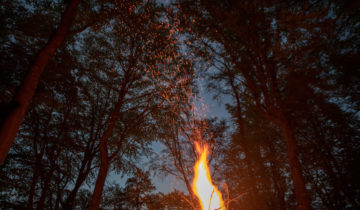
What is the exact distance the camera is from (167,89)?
9.42 meters

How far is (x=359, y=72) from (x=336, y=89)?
1.71m

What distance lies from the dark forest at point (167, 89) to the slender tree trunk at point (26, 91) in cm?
2

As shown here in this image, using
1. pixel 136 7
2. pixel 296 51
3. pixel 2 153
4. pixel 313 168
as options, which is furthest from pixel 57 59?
pixel 313 168

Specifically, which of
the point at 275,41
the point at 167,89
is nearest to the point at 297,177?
the point at 275,41

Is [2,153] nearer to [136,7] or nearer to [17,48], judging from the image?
[17,48]

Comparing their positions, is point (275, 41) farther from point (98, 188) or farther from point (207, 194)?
point (98, 188)

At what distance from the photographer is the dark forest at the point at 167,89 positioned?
17.4ft

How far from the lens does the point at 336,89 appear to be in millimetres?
7031

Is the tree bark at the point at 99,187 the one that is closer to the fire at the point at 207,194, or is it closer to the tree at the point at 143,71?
the tree at the point at 143,71

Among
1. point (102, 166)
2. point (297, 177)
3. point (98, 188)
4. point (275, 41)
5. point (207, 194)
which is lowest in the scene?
point (207, 194)

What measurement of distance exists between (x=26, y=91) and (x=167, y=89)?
6.34 m

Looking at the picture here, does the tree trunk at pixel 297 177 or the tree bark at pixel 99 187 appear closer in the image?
the tree trunk at pixel 297 177

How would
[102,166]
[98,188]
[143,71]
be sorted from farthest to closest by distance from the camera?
[143,71] < [102,166] < [98,188]

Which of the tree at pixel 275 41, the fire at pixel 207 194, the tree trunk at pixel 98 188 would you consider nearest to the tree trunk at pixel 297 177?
the tree at pixel 275 41
